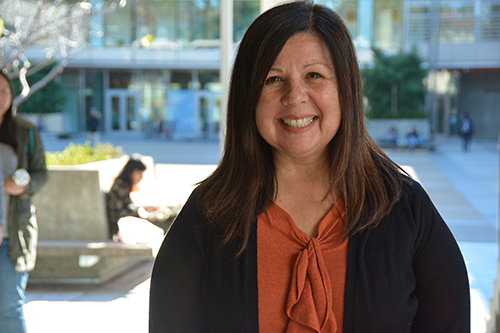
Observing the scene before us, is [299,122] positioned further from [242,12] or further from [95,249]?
[242,12]

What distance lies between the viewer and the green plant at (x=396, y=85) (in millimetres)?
27656

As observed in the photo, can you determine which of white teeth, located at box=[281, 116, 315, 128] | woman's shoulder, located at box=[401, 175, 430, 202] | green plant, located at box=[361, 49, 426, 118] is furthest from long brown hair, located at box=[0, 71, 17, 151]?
green plant, located at box=[361, 49, 426, 118]

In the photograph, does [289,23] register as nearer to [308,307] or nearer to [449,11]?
[308,307]

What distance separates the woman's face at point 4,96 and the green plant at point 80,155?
3.19 meters

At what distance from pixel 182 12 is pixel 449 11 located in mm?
15178

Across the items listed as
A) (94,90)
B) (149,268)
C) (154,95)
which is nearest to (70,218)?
(149,268)

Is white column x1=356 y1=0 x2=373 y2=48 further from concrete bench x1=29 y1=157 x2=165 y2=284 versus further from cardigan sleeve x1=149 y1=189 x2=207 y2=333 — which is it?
cardigan sleeve x1=149 y1=189 x2=207 y2=333

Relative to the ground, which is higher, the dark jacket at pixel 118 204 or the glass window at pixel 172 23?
the glass window at pixel 172 23

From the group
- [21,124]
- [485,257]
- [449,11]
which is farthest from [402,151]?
[21,124]

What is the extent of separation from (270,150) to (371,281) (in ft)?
1.69

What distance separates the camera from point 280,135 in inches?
64.7

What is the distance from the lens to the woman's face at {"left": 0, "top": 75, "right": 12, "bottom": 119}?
3407 millimetres

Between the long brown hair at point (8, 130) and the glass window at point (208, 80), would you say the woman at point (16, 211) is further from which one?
the glass window at point (208, 80)

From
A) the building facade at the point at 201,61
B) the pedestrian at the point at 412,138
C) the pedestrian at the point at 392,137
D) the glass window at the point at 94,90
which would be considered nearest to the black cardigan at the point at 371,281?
the pedestrian at the point at 412,138
